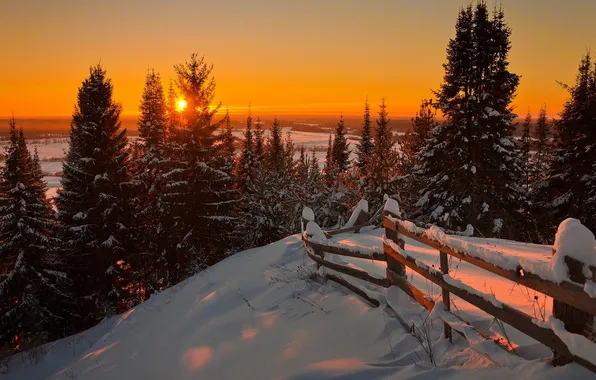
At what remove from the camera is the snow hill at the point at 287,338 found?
167 inches

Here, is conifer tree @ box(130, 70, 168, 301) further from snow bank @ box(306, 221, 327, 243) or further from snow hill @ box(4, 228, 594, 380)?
snow bank @ box(306, 221, 327, 243)

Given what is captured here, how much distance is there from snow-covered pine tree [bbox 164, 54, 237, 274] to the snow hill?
42.7ft

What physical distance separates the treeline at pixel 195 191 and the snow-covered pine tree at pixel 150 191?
0.57 feet

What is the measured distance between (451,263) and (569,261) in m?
5.16

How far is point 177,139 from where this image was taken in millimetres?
25000

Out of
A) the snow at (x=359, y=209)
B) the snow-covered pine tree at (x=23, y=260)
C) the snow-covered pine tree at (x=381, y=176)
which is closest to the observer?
the snow at (x=359, y=209)

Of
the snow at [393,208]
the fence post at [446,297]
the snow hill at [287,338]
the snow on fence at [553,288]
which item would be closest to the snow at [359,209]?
the snow hill at [287,338]

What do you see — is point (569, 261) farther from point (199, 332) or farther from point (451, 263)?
point (199, 332)

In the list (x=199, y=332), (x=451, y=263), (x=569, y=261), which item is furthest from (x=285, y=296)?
(x=569, y=261)

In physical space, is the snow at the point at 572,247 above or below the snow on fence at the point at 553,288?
above

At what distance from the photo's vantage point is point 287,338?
19.5 feet

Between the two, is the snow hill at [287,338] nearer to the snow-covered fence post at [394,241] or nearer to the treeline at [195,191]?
the snow-covered fence post at [394,241]

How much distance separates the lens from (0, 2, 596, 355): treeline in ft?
69.4

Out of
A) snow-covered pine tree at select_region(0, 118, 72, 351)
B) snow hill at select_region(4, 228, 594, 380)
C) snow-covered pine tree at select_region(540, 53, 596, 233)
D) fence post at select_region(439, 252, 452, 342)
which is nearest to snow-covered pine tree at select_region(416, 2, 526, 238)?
snow-covered pine tree at select_region(540, 53, 596, 233)
